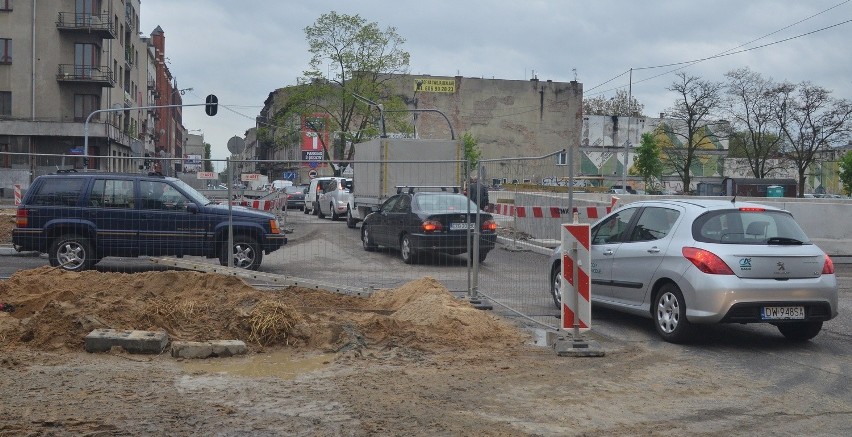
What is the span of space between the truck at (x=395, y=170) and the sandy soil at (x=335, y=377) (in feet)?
10.9

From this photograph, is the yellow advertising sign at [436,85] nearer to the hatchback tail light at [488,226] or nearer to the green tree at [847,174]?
the green tree at [847,174]

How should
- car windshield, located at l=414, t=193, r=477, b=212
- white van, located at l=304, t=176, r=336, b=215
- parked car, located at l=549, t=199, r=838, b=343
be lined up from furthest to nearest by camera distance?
1. white van, located at l=304, t=176, r=336, b=215
2. car windshield, located at l=414, t=193, r=477, b=212
3. parked car, located at l=549, t=199, r=838, b=343

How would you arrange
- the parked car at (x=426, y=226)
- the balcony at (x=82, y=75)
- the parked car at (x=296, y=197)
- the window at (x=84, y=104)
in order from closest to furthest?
1. the parked car at (x=426, y=226)
2. the parked car at (x=296, y=197)
3. the balcony at (x=82, y=75)
4. the window at (x=84, y=104)

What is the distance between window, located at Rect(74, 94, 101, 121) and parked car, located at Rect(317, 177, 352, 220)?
29.8 m

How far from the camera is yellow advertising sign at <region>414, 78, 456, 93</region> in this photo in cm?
8012

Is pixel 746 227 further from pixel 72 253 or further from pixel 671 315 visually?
pixel 72 253

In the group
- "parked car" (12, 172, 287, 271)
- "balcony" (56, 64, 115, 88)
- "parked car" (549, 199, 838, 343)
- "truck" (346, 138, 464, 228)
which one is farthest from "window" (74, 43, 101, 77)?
"parked car" (549, 199, 838, 343)

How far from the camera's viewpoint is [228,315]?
→ 9.20 metres

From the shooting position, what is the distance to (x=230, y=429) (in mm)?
5762

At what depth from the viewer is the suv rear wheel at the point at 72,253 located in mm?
13859

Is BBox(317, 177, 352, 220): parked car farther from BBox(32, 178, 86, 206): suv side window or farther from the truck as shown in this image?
BBox(32, 178, 86, 206): suv side window

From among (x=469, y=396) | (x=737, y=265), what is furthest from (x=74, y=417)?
(x=737, y=265)

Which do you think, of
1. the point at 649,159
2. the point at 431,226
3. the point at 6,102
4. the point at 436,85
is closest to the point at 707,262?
the point at 431,226

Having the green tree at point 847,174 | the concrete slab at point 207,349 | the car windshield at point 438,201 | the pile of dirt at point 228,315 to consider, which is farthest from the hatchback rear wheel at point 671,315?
the green tree at point 847,174
